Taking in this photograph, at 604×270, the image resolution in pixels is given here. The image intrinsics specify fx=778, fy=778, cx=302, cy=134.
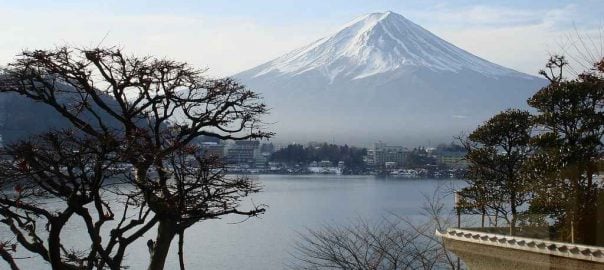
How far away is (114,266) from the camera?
317cm

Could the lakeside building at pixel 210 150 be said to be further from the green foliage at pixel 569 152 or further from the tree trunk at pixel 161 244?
the green foliage at pixel 569 152

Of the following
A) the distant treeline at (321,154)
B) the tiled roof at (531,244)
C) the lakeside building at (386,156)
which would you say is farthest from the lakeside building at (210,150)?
the lakeside building at (386,156)

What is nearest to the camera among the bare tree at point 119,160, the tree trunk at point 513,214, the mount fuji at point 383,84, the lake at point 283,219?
the bare tree at point 119,160

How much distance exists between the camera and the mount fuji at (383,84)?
55500mm

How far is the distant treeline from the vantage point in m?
29.0

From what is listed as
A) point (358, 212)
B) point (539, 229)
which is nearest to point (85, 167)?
point (539, 229)

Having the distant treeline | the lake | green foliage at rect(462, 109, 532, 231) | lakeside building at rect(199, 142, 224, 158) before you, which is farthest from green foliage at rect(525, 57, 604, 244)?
the distant treeline

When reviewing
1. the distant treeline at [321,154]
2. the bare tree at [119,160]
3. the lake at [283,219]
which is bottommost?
the lake at [283,219]

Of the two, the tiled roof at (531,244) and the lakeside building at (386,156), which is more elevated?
the lakeside building at (386,156)

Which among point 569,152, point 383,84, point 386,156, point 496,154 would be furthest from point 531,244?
point 383,84

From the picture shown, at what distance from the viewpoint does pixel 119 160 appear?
316 cm

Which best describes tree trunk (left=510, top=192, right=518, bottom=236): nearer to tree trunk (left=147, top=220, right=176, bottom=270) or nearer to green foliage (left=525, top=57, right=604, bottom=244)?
green foliage (left=525, top=57, right=604, bottom=244)

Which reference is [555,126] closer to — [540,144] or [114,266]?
[540,144]

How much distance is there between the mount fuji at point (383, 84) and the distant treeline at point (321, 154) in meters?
17.9
